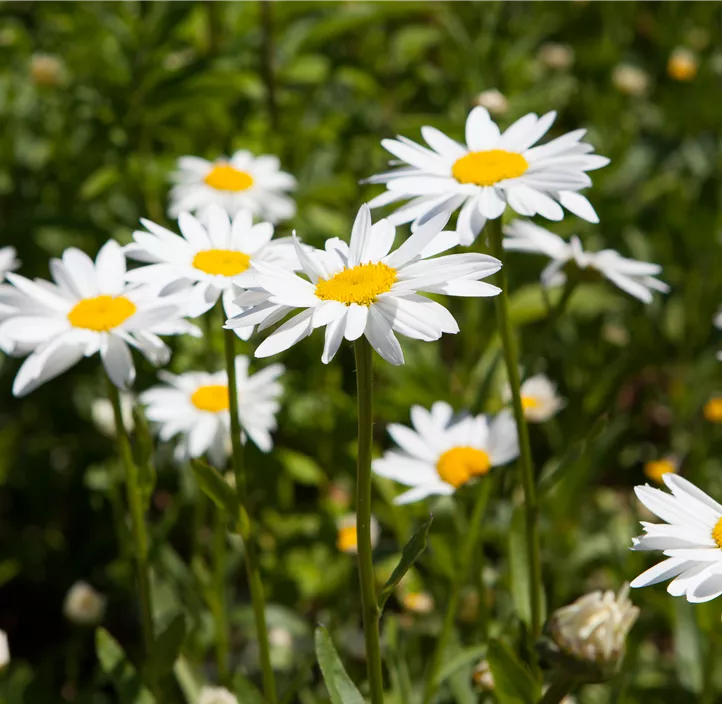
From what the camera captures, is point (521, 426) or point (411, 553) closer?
point (411, 553)

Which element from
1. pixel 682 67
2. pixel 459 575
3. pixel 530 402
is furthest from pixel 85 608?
pixel 682 67

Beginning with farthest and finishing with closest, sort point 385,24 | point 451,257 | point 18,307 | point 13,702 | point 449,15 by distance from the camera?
point 385,24 < point 449,15 < point 13,702 < point 18,307 < point 451,257

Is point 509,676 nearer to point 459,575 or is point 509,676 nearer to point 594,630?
point 594,630

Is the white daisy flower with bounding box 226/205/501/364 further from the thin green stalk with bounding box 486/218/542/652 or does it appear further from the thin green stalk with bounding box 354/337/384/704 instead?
the thin green stalk with bounding box 486/218/542/652

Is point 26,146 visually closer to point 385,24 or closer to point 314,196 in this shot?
point 314,196

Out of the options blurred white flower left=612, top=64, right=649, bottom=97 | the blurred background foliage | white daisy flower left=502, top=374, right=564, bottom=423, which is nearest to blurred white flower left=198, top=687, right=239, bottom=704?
the blurred background foliage

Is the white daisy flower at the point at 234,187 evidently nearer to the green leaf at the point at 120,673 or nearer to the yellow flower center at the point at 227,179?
the yellow flower center at the point at 227,179

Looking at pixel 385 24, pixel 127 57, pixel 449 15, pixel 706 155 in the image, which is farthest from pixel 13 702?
pixel 385 24
